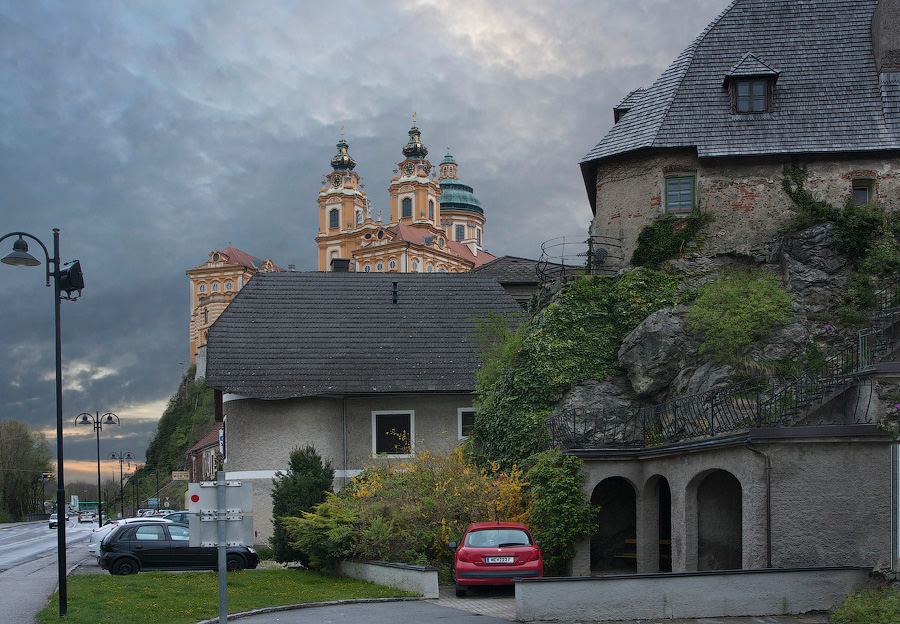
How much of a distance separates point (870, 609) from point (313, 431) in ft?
68.6

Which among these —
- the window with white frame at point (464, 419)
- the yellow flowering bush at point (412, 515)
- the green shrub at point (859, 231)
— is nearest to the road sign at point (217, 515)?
the yellow flowering bush at point (412, 515)

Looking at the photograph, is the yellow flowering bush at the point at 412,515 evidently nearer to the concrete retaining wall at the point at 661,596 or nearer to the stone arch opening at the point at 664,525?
the stone arch opening at the point at 664,525

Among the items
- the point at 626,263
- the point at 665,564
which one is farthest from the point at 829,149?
the point at 665,564

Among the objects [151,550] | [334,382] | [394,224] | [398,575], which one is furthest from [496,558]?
[394,224]

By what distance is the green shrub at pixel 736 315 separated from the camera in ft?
77.6

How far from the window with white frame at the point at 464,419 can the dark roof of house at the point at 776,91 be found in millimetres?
9042

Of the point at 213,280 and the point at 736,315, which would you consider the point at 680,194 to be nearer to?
the point at 736,315

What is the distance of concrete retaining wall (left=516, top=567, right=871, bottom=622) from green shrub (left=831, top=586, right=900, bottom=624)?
1.01 metres

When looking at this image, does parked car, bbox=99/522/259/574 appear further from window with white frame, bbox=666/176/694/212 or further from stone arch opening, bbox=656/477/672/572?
window with white frame, bbox=666/176/694/212

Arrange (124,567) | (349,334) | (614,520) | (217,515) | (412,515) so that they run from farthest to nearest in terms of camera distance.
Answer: (349,334) < (614,520) < (124,567) < (412,515) < (217,515)

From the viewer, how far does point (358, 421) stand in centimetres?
3278

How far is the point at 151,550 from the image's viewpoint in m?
24.4

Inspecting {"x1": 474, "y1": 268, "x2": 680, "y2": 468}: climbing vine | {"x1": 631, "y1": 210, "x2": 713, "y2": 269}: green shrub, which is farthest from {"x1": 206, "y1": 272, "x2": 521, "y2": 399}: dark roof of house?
{"x1": 631, "y1": 210, "x2": 713, "y2": 269}: green shrub

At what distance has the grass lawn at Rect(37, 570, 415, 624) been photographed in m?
16.7
